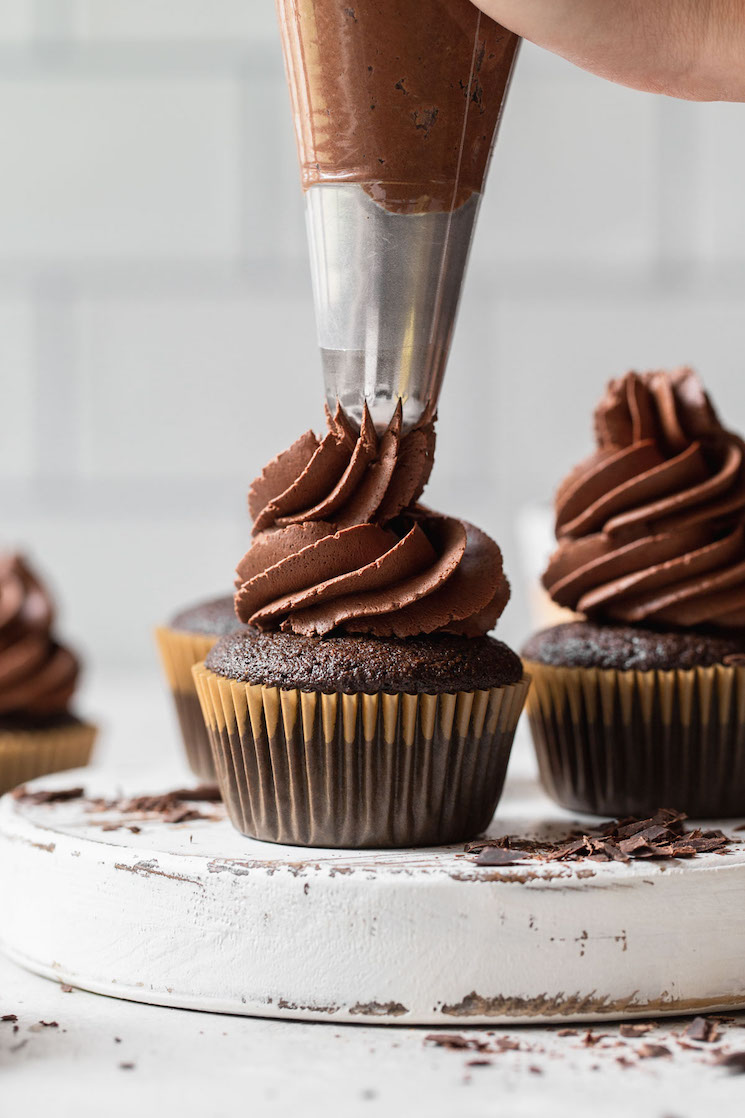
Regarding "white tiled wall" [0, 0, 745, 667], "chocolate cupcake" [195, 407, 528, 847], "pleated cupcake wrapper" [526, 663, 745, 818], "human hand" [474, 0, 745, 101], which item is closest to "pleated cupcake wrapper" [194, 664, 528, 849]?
"chocolate cupcake" [195, 407, 528, 847]

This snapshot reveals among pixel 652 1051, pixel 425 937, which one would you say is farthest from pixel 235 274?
pixel 652 1051

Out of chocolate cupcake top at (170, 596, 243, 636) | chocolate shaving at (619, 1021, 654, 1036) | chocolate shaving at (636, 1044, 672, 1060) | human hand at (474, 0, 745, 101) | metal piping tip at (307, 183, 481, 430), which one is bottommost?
chocolate shaving at (619, 1021, 654, 1036)

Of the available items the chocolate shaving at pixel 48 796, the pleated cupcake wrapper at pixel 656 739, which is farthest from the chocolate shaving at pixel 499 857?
the chocolate shaving at pixel 48 796

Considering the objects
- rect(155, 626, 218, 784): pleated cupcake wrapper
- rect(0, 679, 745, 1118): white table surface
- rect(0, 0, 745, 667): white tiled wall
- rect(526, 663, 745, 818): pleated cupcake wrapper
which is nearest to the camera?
rect(0, 679, 745, 1118): white table surface

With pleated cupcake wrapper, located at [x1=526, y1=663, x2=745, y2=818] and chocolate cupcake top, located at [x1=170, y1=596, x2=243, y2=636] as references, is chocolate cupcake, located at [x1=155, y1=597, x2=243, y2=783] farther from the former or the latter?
pleated cupcake wrapper, located at [x1=526, y1=663, x2=745, y2=818]

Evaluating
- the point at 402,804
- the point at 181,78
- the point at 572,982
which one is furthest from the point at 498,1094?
the point at 181,78

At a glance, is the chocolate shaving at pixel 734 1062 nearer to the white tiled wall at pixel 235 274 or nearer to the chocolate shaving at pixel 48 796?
the chocolate shaving at pixel 48 796

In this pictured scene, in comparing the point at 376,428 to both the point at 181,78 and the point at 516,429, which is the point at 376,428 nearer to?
the point at 516,429
